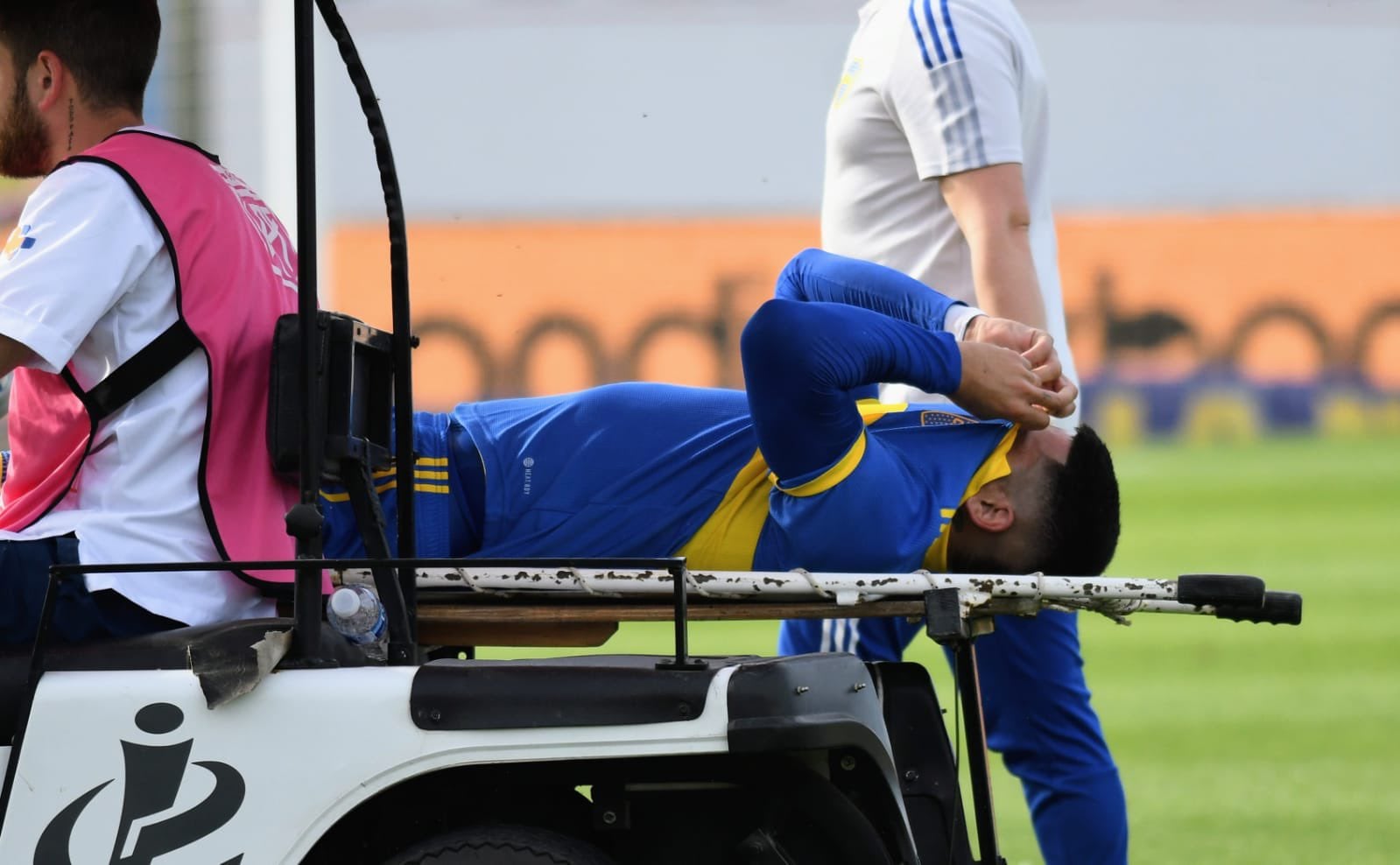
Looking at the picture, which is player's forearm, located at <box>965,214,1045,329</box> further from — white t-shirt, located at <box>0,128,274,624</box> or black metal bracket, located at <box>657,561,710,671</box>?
white t-shirt, located at <box>0,128,274,624</box>

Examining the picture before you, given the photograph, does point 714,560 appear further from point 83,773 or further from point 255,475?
point 83,773

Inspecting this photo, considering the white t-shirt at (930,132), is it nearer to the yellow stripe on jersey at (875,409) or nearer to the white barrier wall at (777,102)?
the yellow stripe on jersey at (875,409)

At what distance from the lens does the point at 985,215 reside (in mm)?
3066

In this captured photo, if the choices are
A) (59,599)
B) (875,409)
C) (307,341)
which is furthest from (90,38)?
(875,409)

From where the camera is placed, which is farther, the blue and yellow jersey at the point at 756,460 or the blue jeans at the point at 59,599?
the blue and yellow jersey at the point at 756,460

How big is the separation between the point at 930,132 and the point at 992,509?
0.70 metres

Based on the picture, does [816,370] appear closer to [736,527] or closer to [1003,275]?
[736,527]

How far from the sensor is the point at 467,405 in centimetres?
291

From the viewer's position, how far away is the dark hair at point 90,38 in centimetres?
250

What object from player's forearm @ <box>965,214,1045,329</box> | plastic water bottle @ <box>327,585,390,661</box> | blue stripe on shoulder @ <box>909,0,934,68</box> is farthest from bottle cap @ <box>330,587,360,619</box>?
blue stripe on shoulder @ <box>909,0,934,68</box>

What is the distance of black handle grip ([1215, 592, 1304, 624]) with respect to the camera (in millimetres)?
2487

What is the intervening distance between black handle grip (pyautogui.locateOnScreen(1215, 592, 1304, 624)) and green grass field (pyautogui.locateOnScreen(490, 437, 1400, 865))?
2259 mm

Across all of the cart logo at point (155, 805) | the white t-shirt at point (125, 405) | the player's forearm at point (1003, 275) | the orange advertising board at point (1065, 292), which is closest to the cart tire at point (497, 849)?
the cart logo at point (155, 805)

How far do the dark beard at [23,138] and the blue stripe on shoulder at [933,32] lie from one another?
1470mm
